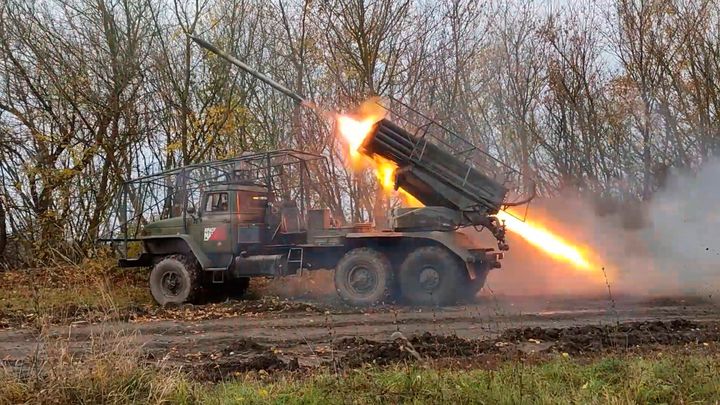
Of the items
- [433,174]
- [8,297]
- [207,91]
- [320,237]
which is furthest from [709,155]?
[8,297]

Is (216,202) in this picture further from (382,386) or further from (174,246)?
(382,386)

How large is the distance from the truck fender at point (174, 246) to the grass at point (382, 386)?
9554 mm

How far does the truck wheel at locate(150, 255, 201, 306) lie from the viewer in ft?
53.1

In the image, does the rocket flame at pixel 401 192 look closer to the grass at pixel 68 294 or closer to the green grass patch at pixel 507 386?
the grass at pixel 68 294

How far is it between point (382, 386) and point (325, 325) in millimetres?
5570

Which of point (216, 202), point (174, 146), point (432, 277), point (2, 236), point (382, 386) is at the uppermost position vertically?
point (174, 146)

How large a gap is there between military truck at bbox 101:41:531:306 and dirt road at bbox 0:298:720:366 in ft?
2.86

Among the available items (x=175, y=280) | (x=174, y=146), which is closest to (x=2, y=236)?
(x=174, y=146)

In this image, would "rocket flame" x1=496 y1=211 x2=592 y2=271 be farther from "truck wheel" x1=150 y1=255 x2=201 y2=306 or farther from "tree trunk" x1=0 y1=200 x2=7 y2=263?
"tree trunk" x1=0 y1=200 x2=7 y2=263

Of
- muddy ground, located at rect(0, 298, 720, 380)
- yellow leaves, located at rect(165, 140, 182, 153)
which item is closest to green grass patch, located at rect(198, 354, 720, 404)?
muddy ground, located at rect(0, 298, 720, 380)

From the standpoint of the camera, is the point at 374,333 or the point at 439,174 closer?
the point at 374,333

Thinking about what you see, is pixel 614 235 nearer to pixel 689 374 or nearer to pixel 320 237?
pixel 320 237

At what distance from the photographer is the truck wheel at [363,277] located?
14781 millimetres

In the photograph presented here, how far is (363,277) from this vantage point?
15.0m
